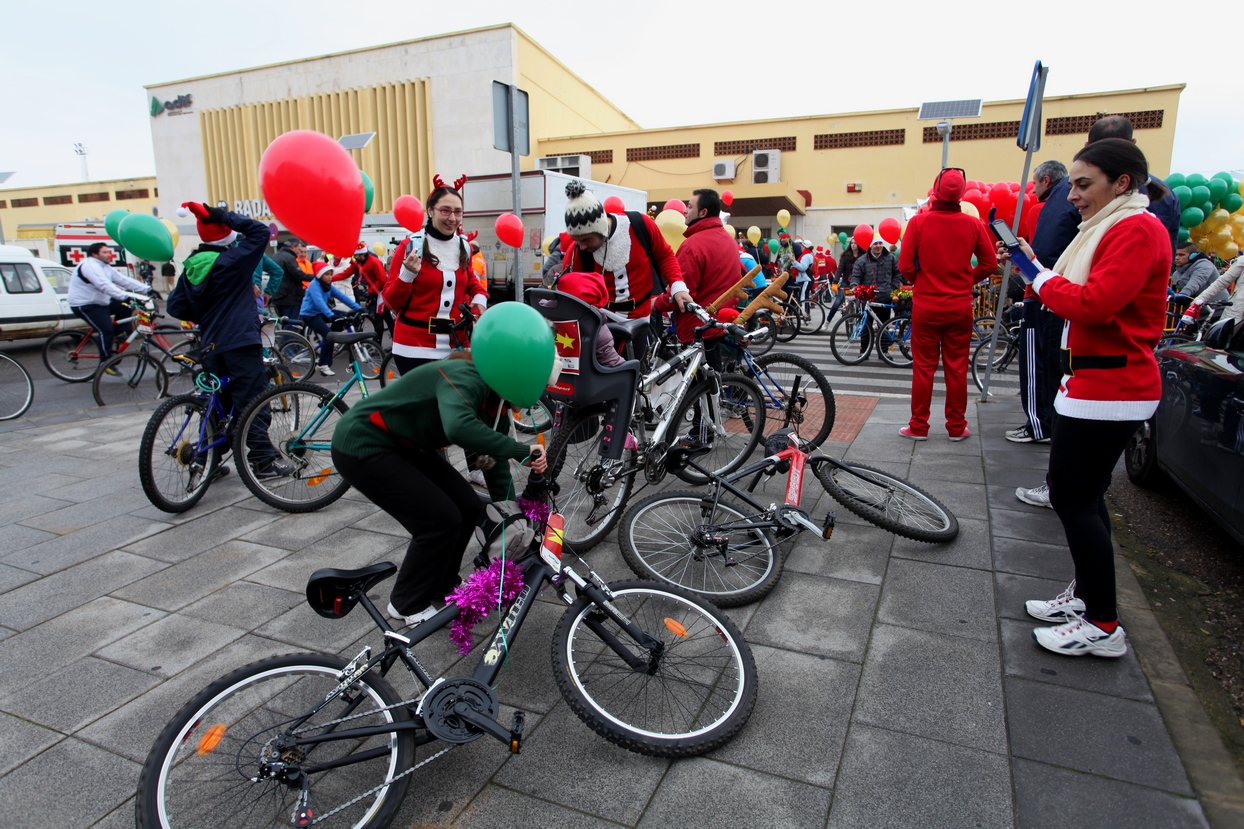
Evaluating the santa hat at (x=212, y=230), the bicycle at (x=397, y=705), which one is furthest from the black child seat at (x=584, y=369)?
the santa hat at (x=212, y=230)

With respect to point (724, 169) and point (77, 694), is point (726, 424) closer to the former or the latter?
point (77, 694)

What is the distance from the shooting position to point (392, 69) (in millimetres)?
40781

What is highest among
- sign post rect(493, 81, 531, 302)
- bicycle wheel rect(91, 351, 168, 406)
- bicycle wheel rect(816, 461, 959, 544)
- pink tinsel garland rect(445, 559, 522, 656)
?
sign post rect(493, 81, 531, 302)

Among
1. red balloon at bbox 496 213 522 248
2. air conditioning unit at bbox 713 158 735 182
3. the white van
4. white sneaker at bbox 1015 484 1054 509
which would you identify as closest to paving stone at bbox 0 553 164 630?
red balloon at bbox 496 213 522 248

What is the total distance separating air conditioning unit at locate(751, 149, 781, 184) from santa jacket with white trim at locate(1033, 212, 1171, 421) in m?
33.5

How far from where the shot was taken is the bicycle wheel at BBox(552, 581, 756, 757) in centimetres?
241

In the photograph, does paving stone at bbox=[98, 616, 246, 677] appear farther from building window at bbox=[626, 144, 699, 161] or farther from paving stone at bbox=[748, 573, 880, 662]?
building window at bbox=[626, 144, 699, 161]

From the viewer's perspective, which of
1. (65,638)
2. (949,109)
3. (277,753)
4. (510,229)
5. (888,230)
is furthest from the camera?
(949,109)

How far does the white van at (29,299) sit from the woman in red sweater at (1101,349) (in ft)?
46.3

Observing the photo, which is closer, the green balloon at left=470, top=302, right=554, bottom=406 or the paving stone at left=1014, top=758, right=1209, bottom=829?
the paving stone at left=1014, top=758, right=1209, bottom=829

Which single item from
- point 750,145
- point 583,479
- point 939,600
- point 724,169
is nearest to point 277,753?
point 583,479

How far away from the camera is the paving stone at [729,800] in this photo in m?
2.10

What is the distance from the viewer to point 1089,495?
9.21 ft

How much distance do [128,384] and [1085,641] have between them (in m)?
10.4
